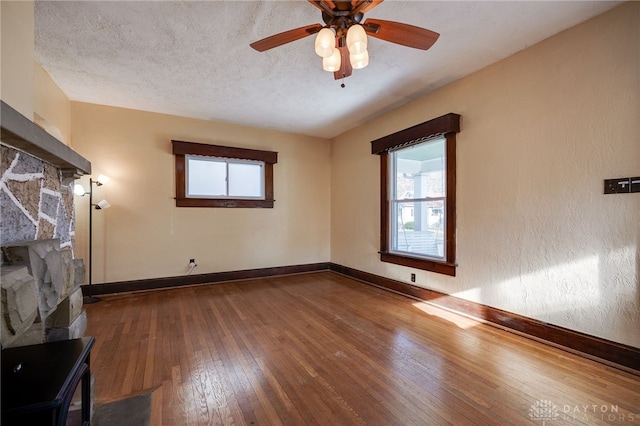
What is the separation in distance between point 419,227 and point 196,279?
3494 mm

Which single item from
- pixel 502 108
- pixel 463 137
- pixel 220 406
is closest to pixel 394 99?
pixel 463 137

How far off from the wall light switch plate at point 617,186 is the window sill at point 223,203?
4224mm

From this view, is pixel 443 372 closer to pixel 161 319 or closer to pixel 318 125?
pixel 161 319

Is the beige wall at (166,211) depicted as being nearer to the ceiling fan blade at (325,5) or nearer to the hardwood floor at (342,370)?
the hardwood floor at (342,370)

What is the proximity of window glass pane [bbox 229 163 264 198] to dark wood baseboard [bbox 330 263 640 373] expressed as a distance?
2.94 metres

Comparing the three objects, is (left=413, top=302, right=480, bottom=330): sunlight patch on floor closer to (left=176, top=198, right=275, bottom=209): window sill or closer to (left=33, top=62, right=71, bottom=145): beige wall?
(left=176, top=198, right=275, bottom=209): window sill

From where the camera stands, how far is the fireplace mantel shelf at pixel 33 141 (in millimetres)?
1050

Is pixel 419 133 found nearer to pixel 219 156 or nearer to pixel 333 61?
pixel 333 61

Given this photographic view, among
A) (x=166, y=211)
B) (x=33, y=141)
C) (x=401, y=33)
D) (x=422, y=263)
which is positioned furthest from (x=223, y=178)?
(x=401, y=33)

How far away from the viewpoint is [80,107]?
378cm

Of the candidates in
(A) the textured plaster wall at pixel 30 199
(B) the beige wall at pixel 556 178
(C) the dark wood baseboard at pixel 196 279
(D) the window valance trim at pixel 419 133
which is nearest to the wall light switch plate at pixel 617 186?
(B) the beige wall at pixel 556 178

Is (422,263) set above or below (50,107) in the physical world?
below

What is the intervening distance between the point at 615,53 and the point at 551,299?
200cm

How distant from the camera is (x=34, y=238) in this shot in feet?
4.80
